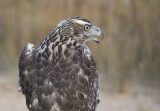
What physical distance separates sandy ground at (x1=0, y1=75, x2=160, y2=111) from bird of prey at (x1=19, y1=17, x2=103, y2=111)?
179 inches

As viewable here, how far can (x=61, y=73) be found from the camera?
10.6ft

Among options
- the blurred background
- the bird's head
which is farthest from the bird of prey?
the blurred background

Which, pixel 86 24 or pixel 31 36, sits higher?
pixel 31 36

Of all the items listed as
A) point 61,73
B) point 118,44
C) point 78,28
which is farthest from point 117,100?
point 61,73

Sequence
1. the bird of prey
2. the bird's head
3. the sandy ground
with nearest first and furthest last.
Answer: the bird of prey < the bird's head < the sandy ground

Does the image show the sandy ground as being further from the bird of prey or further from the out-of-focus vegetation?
the bird of prey

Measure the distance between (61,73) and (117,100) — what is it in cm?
507

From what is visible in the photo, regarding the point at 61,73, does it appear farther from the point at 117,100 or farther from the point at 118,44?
the point at 117,100

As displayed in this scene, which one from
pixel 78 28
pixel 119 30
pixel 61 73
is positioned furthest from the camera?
pixel 119 30

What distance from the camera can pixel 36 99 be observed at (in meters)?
3.24

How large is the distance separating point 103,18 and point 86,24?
180 inches

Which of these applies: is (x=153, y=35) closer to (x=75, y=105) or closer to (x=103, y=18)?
(x=103, y=18)

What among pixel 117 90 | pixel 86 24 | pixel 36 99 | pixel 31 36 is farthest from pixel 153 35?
pixel 36 99

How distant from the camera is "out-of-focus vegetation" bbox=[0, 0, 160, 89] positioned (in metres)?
8.04
